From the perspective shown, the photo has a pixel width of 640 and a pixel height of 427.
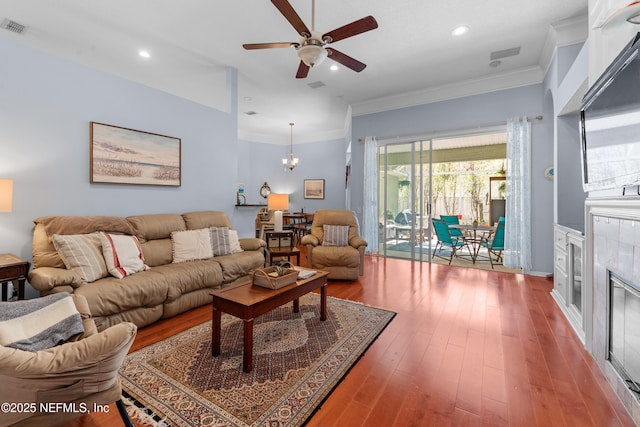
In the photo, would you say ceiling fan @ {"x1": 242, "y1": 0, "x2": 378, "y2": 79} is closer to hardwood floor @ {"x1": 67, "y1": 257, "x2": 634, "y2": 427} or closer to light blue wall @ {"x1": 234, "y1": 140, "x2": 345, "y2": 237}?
hardwood floor @ {"x1": 67, "y1": 257, "x2": 634, "y2": 427}

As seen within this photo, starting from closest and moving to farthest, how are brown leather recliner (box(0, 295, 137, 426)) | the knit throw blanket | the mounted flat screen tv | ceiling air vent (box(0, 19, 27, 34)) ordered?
brown leather recliner (box(0, 295, 137, 426)), the knit throw blanket, the mounted flat screen tv, ceiling air vent (box(0, 19, 27, 34))

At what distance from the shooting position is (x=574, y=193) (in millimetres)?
3334

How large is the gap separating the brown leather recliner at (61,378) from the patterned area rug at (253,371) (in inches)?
18.0

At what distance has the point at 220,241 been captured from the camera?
351 centimetres

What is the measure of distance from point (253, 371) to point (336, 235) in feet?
8.72

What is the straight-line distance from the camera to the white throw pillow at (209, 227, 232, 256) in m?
3.44

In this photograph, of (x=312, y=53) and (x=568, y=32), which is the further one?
(x=568, y=32)

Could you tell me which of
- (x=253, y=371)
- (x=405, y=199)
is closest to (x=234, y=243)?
(x=253, y=371)

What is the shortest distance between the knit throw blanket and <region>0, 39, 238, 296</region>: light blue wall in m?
1.70

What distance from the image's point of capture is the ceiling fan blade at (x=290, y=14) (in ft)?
6.54

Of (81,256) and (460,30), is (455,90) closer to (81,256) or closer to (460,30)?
(460,30)

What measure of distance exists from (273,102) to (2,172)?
4.21m

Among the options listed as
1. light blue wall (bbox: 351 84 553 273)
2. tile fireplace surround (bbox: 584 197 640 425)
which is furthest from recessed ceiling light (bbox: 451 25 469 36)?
tile fireplace surround (bbox: 584 197 640 425)

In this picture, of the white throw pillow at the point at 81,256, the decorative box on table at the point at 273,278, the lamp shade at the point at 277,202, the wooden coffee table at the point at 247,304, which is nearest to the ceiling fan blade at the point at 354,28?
the decorative box on table at the point at 273,278
